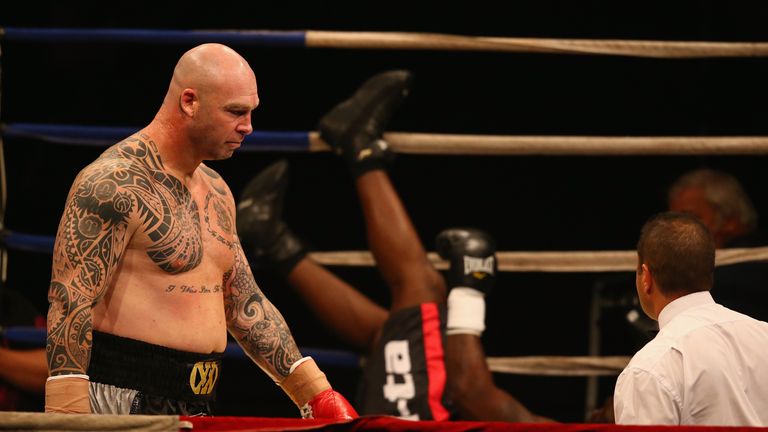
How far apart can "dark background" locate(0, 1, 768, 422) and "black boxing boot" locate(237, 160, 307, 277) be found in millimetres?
406

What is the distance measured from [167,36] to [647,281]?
1769 millimetres

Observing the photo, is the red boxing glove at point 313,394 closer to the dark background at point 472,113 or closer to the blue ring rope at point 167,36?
the blue ring rope at point 167,36

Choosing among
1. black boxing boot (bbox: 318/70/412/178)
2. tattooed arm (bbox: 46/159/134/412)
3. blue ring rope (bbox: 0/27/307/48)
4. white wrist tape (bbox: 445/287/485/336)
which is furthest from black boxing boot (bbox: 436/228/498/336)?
tattooed arm (bbox: 46/159/134/412)

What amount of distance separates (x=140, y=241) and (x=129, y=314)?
15cm

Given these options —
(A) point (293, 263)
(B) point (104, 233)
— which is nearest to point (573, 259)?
(A) point (293, 263)

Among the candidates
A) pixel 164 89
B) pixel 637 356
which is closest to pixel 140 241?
pixel 637 356

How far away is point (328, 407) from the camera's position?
2270mm

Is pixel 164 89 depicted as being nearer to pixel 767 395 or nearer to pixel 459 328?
pixel 459 328

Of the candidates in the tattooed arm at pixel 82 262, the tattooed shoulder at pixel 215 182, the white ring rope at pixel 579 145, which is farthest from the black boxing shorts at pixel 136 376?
the white ring rope at pixel 579 145

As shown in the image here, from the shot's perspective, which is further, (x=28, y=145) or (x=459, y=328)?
(x=28, y=145)

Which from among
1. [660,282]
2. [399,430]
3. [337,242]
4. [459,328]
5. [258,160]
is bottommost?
[399,430]

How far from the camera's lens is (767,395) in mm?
2025

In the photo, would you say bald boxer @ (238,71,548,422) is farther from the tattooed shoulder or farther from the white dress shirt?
the white dress shirt

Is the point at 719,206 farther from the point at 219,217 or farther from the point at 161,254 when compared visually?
the point at 161,254
